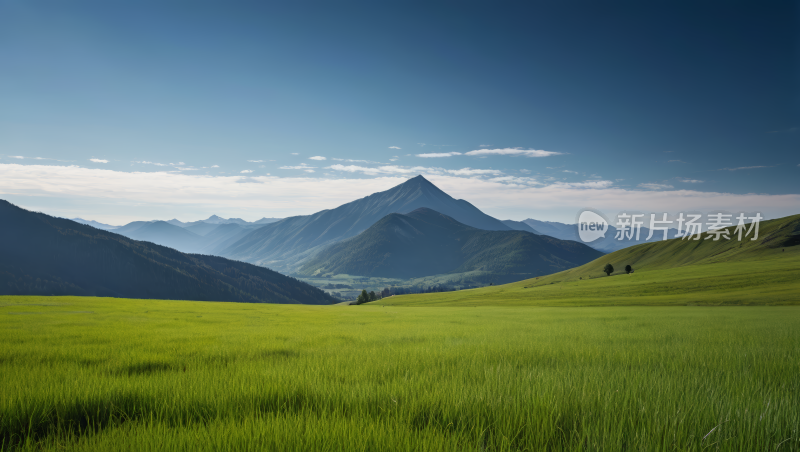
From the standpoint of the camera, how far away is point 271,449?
209 cm

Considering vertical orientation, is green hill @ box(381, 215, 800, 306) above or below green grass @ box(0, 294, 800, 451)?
below

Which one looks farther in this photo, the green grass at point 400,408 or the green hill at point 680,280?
the green hill at point 680,280

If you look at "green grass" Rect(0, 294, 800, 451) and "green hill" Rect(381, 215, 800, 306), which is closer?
"green grass" Rect(0, 294, 800, 451)

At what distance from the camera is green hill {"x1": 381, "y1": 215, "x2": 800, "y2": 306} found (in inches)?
1998

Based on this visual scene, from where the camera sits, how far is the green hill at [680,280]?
1998 inches

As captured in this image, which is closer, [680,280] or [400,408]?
[400,408]

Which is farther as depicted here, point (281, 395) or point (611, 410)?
point (281, 395)

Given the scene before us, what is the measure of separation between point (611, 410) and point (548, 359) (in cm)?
351

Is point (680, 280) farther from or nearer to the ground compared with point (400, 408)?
nearer to the ground

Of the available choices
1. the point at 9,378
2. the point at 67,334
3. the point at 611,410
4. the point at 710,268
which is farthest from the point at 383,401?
the point at 710,268

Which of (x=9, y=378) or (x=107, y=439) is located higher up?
(x=107, y=439)

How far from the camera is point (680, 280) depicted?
69500 millimetres

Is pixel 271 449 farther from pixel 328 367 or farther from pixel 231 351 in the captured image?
pixel 231 351

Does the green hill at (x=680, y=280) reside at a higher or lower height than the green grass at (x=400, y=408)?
lower
